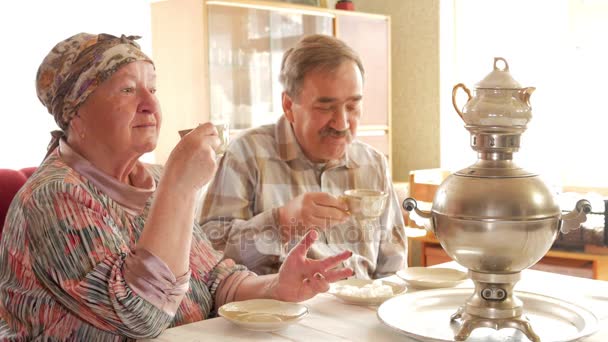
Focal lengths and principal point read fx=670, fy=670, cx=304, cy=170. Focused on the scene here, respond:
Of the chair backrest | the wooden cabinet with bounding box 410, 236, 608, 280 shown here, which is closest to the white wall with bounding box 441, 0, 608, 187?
the wooden cabinet with bounding box 410, 236, 608, 280

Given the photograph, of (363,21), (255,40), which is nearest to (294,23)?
(255,40)

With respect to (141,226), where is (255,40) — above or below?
above

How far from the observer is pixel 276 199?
209 cm

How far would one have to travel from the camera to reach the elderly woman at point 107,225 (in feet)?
4.22

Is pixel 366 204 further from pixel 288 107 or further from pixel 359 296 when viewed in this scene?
pixel 288 107

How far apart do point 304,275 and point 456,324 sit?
37 centimetres

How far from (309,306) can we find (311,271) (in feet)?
0.25

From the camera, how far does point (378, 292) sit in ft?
4.82

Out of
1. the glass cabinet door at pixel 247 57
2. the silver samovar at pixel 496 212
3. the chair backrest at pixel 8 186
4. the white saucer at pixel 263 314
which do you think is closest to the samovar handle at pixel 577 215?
the silver samovar at pixel 496 212

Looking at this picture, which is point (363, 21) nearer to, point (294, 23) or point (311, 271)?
point (294, 23)

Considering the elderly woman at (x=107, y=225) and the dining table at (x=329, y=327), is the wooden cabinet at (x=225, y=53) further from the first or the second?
the dining table at (x=329, y=327)

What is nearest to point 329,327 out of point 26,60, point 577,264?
point 577,264

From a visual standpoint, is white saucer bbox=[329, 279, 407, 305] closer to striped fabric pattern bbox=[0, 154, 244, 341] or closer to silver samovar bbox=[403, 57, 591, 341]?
silver samovar bbox=[403, 57, 591, 341]

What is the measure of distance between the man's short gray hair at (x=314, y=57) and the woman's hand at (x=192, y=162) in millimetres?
786
